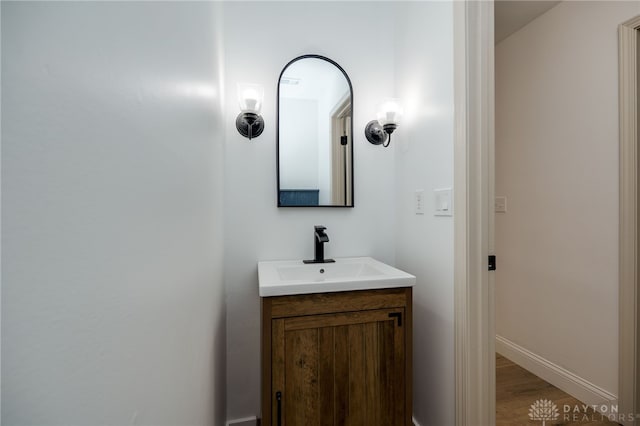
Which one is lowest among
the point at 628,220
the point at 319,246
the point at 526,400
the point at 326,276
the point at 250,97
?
the point at 526,400

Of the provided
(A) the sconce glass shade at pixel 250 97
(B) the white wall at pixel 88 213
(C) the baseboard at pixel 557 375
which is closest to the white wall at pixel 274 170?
(A) the sconce glass shade at pixel 250 97

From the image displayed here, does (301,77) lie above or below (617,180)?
above

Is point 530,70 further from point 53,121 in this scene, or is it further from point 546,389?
point 53,121

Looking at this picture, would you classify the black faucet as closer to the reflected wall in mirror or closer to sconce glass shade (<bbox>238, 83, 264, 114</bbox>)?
the reflected wall in mirror

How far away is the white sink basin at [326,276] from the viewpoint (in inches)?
42.8

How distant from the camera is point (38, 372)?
184 mm

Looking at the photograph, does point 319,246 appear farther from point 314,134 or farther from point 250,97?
point 250,97

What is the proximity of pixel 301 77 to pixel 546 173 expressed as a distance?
1.78 meters

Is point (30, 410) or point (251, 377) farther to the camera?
point (251, 377)

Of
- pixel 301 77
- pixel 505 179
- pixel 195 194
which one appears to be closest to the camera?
pixel 195 194

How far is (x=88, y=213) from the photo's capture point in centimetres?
24

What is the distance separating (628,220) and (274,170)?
192 centimetres

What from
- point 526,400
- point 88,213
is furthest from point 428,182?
point 526,400

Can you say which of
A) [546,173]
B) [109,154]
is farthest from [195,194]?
[546,173]
